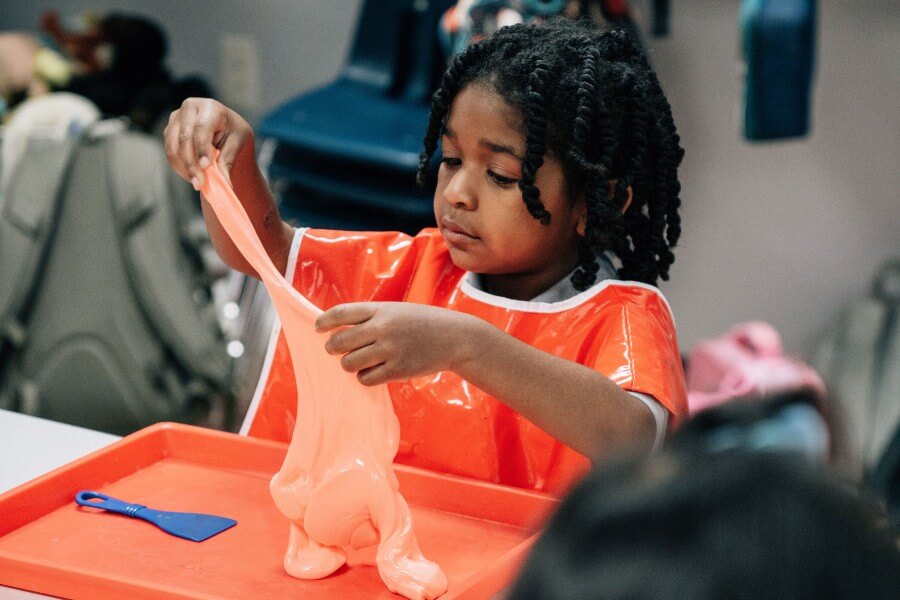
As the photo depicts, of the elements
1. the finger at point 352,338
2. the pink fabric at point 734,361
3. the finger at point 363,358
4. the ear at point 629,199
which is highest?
the ear at point 629,199

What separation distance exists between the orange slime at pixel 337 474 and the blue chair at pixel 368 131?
3.19 feet

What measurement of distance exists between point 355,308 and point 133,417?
1.07 meters

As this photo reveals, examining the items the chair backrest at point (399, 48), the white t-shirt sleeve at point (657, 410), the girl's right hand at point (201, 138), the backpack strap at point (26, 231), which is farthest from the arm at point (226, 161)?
the chair backrest at point (399, 48)

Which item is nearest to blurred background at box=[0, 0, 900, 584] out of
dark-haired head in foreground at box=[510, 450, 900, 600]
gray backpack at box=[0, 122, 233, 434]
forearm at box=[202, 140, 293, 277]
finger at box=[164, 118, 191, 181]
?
gray backpack at box=[0, 122, 233, 434]

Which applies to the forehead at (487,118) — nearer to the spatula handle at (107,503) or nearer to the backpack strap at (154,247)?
the spatula handle at (107,503)

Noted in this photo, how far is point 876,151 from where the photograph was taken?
6.55 feet

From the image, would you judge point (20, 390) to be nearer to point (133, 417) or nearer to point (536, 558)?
point (133, 417)

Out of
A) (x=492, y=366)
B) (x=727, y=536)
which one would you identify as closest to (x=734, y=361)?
(x=492, y=366)

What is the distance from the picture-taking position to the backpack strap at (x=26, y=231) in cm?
165

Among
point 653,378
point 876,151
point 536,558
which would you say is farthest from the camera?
point 876,151

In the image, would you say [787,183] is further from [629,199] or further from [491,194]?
[491,194]

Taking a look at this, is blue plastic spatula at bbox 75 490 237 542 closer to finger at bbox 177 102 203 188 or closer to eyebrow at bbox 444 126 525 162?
finger at bbox 177 102 203 188

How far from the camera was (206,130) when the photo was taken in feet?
2.81

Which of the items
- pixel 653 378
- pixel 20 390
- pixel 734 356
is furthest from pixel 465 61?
pixel 20 390
